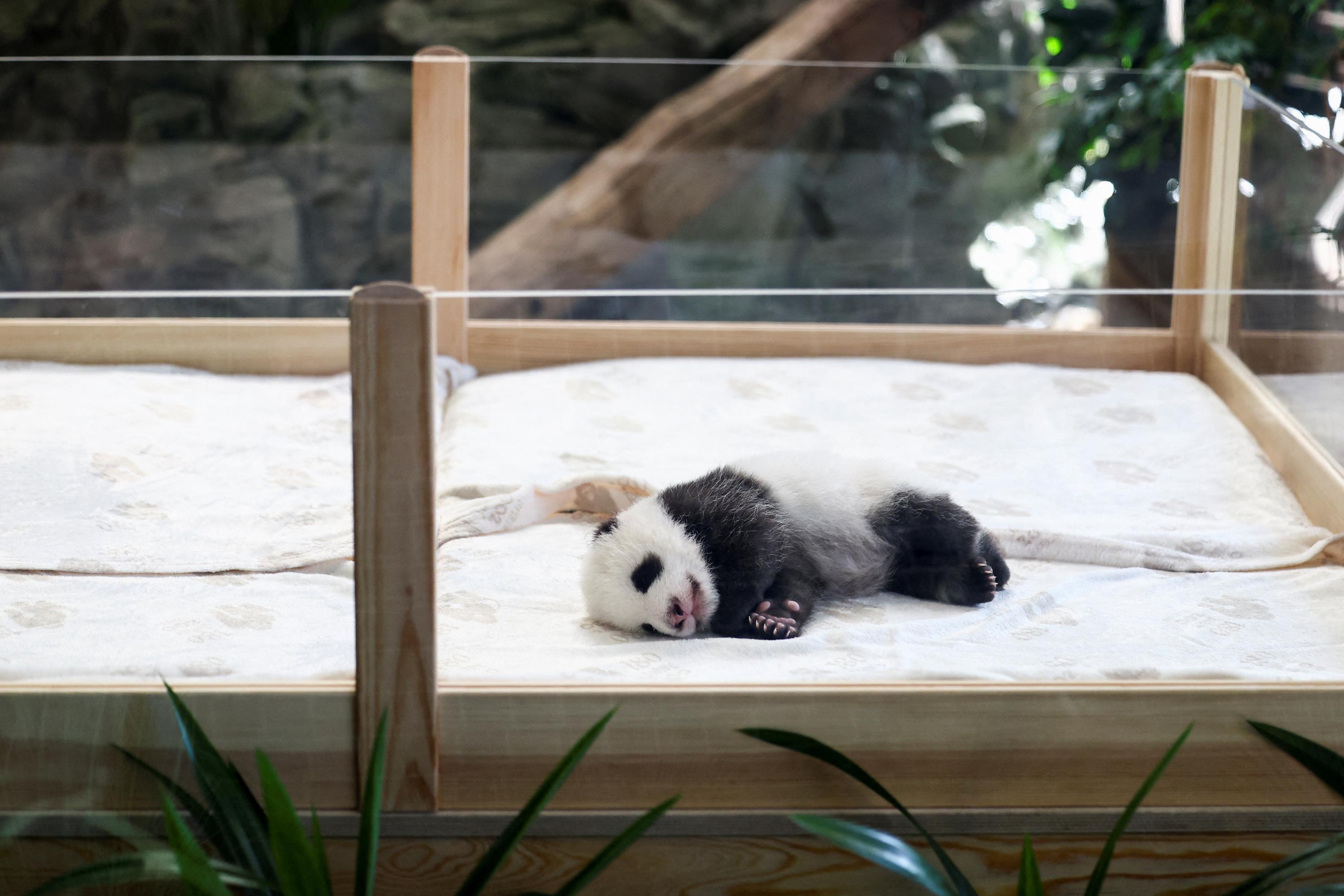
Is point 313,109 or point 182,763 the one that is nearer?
point 182,763

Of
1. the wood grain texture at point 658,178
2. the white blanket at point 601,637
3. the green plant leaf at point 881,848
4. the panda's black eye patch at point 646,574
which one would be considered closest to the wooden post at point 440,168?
the wood grain texture at point 658,178

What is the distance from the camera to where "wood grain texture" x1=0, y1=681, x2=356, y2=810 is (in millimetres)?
1070

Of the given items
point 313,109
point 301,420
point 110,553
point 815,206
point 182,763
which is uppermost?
point 313,109

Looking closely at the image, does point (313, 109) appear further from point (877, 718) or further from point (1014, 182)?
point (877, 718)

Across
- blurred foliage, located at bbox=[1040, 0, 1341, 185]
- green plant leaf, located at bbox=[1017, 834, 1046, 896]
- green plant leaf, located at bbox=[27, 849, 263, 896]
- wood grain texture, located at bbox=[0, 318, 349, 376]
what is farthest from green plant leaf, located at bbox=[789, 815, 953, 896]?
blurred foliage, located at bbox=[1040, 0, 1341, 185]

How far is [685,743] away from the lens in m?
1.12

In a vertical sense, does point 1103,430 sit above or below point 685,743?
above

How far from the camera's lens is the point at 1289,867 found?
3.43ft

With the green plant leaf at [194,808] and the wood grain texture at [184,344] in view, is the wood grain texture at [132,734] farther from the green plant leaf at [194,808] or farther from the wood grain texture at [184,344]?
the wood grain texture at [184,344]

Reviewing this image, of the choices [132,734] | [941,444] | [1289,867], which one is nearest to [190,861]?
[132,734]

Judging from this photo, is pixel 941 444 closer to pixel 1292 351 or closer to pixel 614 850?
pixel 1292 351

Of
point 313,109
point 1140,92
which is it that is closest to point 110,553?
point 313,109

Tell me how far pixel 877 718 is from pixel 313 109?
2395 millimetres

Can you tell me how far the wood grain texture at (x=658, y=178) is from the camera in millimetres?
2939
